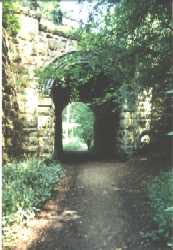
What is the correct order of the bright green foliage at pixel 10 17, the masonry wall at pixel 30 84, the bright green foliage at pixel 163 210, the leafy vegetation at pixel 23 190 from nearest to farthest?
1. the bright green foliage at pixel 163 210
2. the leafy vegetation at pixel 23 190
3. the bright green foliage at pixel 10 17
4. the masonry wall at pixel 30 84

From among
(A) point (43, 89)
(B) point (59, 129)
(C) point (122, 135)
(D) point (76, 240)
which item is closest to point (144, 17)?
(D) point (76, 240)

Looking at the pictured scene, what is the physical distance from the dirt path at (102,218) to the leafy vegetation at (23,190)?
0.46 m

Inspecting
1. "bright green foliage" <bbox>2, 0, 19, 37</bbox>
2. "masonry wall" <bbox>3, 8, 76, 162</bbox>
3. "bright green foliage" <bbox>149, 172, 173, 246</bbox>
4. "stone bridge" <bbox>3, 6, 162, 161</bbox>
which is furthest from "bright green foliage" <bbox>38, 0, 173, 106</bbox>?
"stone bridge" <bbox>3, 6, 162, 161</bbox>

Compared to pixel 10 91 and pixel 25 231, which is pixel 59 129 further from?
pixel 25 231

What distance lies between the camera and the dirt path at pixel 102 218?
5.94 metres

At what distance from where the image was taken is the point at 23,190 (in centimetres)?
732

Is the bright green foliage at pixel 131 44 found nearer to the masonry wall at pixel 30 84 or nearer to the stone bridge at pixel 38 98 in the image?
the masonry wall at pixel 30 84

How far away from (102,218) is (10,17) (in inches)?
195

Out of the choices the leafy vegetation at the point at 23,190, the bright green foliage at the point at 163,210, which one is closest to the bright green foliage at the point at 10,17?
the leafy vegetation at the point at 23,190

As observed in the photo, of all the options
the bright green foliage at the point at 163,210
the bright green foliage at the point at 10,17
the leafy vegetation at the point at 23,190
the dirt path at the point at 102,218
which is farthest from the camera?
the bright green foliage at the point at 10,17

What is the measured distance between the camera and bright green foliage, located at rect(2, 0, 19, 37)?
23.6ft

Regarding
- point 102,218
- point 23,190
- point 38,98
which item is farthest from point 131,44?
point 38,98

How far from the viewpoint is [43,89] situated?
40.7 ft

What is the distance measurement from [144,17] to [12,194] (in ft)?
13.5
